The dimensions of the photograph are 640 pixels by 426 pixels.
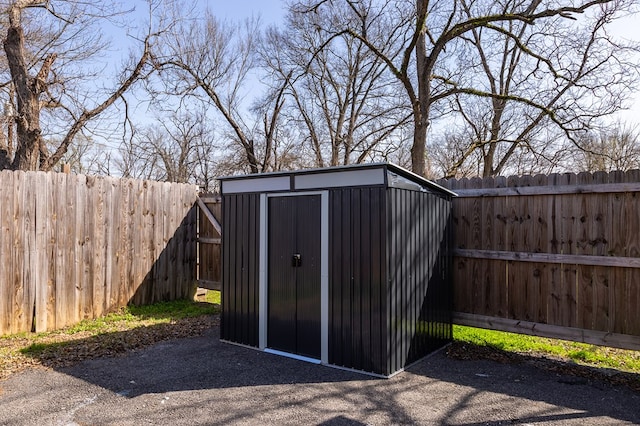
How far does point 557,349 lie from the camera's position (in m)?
5.03

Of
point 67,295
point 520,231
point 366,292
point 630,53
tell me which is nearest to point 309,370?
point 366,292

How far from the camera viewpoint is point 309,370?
4.31 meters

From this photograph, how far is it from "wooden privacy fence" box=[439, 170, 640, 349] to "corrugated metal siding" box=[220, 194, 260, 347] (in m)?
2.44

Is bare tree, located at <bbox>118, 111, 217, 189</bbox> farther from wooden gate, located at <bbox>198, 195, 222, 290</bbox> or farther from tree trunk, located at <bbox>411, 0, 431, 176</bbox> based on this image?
tree trunk, located at <bbox>411, 0, 431, 176</bbox>

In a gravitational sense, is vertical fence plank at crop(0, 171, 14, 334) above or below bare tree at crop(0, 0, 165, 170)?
below

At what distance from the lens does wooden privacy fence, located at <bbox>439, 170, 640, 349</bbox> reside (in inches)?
166

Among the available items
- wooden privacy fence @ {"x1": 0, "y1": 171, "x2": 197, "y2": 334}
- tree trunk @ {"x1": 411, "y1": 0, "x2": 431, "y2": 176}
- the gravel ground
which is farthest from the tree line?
the gravel ground

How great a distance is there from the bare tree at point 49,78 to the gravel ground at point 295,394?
5.51 metres

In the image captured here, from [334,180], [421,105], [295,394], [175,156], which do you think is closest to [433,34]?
[421,105]

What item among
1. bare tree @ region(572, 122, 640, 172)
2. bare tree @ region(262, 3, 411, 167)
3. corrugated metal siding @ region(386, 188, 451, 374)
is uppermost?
bare tree @ region(262, 3, 411, 167)

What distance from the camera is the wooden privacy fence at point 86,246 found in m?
5.28

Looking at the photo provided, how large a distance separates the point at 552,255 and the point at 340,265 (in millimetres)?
2243

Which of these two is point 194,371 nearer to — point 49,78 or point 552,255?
point 552,255

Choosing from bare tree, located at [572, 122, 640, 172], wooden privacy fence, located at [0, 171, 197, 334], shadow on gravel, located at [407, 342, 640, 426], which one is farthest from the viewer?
bare tree, located at [572, 122, 640, 172]
